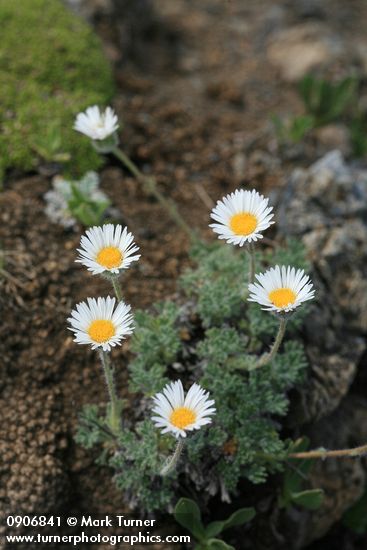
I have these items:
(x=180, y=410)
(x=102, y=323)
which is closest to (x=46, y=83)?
(x=102, y=323)

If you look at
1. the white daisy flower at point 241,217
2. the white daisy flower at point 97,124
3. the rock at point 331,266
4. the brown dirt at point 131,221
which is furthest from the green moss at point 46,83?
the white daisy flower at point 241,217

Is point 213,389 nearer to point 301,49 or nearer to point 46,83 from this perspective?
point 46,83

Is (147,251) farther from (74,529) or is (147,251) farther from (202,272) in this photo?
(74,529)

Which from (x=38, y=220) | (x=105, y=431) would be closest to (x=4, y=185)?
(x=38, y=220)

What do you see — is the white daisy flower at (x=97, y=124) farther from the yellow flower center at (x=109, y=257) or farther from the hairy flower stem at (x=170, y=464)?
the hairy flower stem at (x=170, y=464)

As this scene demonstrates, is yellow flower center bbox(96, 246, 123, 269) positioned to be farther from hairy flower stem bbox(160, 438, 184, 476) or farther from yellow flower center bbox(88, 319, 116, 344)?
hairy flower stem bbox(160, 438, 184, 476)

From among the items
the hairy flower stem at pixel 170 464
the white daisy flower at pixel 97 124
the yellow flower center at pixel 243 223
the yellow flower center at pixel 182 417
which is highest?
the white daisy flower at pixel 97 124

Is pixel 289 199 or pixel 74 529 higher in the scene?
pixel 289 199
